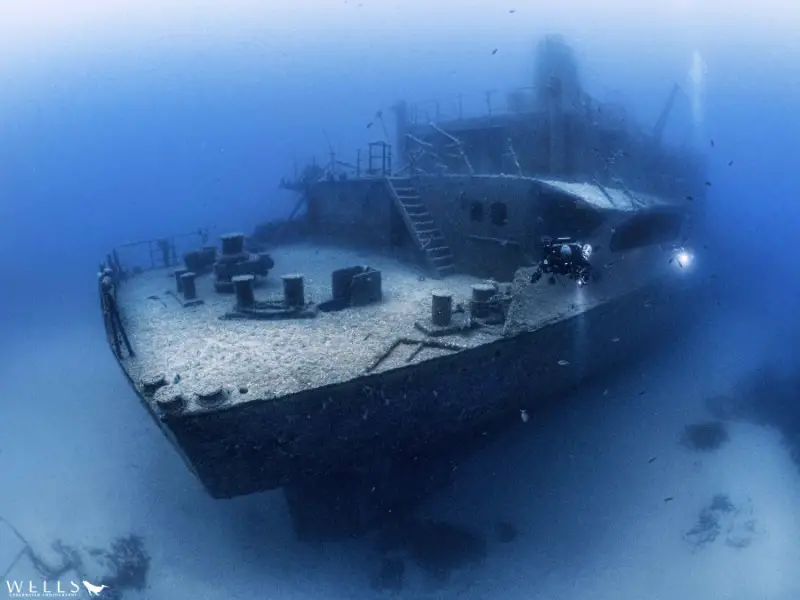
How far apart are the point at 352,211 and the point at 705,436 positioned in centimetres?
1352

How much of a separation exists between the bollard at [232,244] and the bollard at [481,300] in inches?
304

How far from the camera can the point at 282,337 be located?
9.12 m

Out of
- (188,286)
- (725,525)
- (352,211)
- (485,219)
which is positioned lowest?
(725,525)

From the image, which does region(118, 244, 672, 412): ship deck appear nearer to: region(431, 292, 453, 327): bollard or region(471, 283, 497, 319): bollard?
region(431, 292, 453, 327): bollard

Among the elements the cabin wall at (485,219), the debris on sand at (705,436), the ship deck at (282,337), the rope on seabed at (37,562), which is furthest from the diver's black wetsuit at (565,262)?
the rope on seabed at (37,562)

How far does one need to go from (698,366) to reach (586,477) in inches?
304

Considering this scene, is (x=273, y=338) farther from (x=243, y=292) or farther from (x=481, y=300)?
(x=481, y=300)

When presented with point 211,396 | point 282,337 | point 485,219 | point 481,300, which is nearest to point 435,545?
point 481,300

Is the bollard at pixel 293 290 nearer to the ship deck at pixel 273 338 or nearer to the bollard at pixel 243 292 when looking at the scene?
the ship deck at pixel 273 338

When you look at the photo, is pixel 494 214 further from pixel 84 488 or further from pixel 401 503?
pixel 84 488

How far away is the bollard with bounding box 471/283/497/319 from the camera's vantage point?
928 cm

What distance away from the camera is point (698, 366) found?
637 inches

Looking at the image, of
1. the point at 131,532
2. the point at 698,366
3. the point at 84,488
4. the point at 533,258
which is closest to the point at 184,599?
the point at 131,532

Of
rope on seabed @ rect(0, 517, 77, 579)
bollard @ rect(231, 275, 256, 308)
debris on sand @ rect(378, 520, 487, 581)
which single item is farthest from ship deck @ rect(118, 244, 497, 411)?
rope on seabed @ rect(0, 517, 77, 579)
